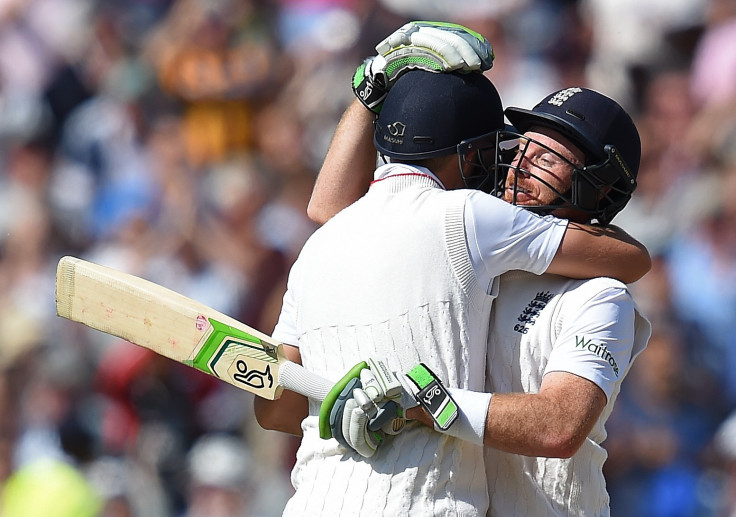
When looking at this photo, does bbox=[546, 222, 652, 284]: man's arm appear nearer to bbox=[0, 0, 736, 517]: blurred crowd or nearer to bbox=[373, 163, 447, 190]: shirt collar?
bbox=[373, 163, 447, 190]: shirt collar

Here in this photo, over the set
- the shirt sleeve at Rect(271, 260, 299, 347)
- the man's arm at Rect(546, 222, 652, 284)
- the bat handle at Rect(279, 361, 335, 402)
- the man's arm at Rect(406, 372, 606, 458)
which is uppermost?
the man's arm at Rect(546, 222, 652, 284)

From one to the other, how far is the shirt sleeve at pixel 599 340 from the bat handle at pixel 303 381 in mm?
506

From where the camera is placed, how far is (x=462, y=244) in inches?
104

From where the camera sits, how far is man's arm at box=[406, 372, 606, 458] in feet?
8.34

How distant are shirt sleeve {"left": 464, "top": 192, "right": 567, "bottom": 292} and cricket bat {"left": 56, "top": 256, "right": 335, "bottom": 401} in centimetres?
48

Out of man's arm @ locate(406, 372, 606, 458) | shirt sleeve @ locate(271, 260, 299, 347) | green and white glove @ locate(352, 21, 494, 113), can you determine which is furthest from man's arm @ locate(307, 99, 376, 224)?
man's arm @ locate(406, 372, 606, 458)

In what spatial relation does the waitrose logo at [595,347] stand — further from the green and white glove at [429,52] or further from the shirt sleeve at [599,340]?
the green and white glove at [429,52]

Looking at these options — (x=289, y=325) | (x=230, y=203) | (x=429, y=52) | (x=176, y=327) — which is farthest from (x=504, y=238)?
(x=230, y=203)

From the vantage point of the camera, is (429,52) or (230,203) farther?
(230,203)

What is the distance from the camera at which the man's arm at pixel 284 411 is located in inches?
122

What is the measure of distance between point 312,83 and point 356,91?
406cm

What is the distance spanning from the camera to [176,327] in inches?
113

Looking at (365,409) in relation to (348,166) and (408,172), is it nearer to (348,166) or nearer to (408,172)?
(408,172)

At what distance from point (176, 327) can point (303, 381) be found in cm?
36
